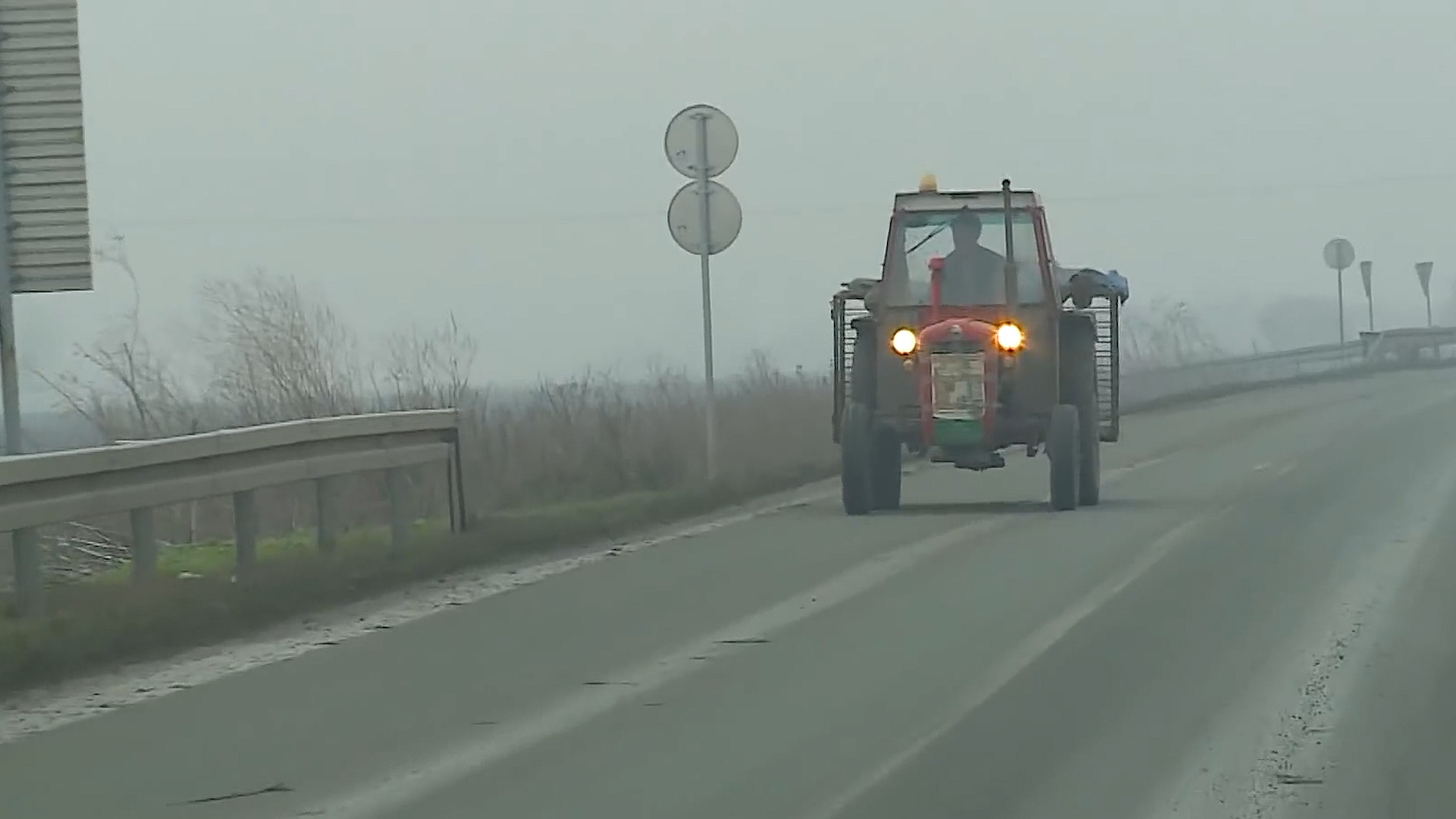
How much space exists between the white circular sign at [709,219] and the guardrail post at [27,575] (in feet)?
32.7

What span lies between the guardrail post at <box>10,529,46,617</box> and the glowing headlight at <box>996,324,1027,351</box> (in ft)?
28.3

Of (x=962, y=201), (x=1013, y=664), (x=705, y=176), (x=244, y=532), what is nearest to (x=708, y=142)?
(x=705, y=176)

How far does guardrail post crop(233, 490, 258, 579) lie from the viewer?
43.9 feet

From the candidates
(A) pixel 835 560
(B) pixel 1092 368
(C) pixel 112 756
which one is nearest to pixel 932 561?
(A) pixel 835 560

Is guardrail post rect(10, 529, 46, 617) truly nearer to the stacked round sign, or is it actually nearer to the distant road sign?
the stacked round sign

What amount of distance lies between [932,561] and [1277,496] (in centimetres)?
531

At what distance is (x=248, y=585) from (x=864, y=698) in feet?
16.0

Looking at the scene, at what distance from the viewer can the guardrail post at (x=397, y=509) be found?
1508cm

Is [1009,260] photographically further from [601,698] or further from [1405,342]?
[1405,342]

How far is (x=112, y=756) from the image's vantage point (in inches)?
335

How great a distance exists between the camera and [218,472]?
1333 cm

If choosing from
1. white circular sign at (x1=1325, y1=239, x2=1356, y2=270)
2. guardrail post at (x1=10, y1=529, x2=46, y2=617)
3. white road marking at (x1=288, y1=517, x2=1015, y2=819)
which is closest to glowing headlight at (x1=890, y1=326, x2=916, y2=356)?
white road marking at (x1=288, y1=517, x2=1015, y2=819)

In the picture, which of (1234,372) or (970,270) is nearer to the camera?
(970,270)

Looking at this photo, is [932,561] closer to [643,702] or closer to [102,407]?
[643,702]
